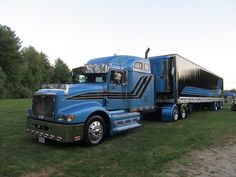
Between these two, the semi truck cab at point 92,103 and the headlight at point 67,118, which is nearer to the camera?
the headlight at point 67,118

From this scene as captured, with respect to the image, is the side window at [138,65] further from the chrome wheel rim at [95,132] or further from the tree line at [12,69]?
the tree line at [12,69]

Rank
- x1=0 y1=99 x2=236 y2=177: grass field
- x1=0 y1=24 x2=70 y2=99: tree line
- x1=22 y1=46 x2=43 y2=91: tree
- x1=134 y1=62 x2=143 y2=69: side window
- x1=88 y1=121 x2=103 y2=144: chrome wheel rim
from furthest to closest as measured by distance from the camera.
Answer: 1. x1=22 y1=46 x2=43 y2=91: tree
2. x1=0 y1=24 x2=70 y2=99: tree line
3. x1=134 y1=62 x2=143 y2=69: side window
4. x1=88 y1=121 x2=103 y2=144: chrome wheel rim
5. x1=0 y1=99 x2=236 y2=177: grass field

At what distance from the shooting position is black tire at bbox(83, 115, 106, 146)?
6719mm

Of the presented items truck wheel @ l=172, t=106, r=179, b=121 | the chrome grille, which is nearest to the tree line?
truck wheel @ l=172, t=106, r=179, b=121

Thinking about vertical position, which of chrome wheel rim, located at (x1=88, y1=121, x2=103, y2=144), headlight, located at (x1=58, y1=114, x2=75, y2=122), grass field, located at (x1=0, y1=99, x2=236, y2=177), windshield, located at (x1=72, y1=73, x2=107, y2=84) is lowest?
grass field, located at (x1=0, y1=99, x2=236, y2=177)

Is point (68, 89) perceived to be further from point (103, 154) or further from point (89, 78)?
point (103, 154)

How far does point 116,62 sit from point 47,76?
7206 centimetres

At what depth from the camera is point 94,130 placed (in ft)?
22.7

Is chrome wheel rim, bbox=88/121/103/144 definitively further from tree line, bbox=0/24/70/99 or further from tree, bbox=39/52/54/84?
tree, bbox=39/52/54/84

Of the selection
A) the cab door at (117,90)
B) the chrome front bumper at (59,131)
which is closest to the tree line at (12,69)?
the cab door at (117,90)

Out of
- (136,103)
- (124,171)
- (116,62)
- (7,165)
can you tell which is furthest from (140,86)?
(7,165)

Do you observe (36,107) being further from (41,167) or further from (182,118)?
(182,118)

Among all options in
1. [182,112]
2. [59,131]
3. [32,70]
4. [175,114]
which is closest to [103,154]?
[59,131]

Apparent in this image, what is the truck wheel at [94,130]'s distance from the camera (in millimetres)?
6719
